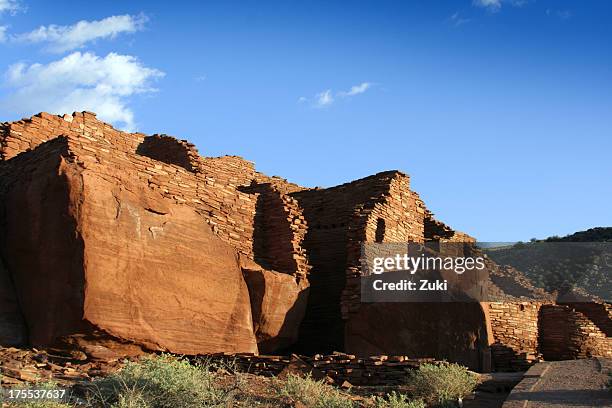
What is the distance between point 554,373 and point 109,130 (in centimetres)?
1350

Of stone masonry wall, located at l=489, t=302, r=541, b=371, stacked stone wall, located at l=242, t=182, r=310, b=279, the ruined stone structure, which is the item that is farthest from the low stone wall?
stone masonry wall, located at l=489, t=302, r=541, b=371

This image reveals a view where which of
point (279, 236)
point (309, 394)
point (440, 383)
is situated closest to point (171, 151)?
point (279, 236)

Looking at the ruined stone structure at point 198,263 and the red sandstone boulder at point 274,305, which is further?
the red sandstone boulder at point 274,305

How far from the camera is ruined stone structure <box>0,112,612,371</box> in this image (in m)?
13.8

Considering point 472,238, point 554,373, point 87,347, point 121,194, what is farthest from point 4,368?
point 472,238

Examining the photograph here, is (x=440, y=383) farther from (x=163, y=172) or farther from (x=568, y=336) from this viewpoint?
(x=568, y=336)

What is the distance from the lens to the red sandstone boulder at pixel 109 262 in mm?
13539

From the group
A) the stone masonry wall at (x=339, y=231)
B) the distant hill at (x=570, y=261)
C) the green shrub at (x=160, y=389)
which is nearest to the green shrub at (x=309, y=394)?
the green shrub at (x=160, y=389)

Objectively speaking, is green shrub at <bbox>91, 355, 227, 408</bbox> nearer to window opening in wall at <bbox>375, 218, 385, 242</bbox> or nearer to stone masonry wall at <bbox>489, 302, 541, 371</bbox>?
window opening in wall at <bbox>375, 218, 385, 242</bbox>

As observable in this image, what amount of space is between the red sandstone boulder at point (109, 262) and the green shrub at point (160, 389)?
3.27 metres

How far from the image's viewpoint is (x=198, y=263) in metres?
15.9

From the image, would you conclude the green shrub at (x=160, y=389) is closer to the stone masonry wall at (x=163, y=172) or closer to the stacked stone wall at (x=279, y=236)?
the stone masonry wall at (x=163, y=172)

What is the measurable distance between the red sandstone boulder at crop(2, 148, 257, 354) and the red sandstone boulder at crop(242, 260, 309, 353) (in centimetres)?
108

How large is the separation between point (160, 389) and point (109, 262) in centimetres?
441
